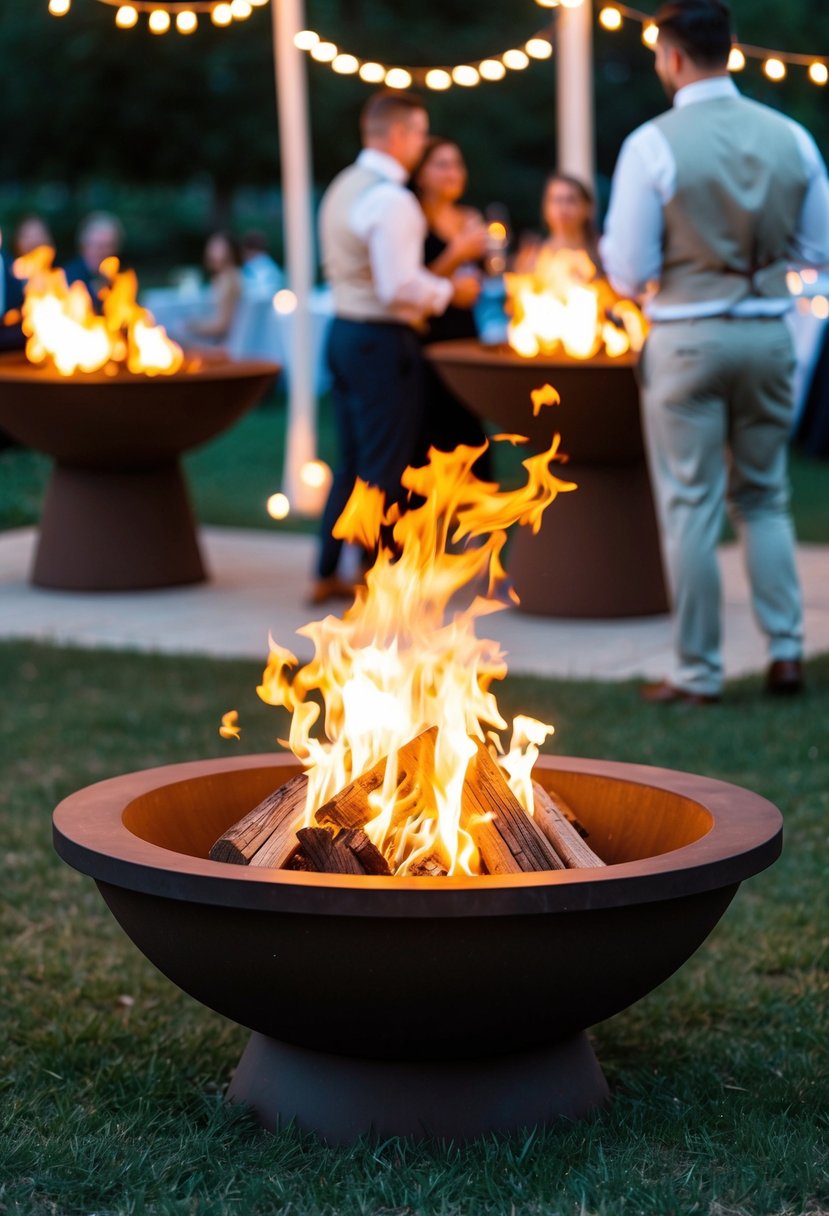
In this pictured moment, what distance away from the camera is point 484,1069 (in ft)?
10.3

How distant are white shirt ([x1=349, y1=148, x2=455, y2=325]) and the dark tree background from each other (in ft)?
59.1

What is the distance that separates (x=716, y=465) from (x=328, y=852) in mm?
3266

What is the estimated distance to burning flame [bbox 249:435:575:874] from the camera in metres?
3.17

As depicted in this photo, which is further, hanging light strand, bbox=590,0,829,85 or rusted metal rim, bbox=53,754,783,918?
hanging light strand, bbox=590,0,829,85

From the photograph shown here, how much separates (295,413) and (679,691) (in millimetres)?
4735

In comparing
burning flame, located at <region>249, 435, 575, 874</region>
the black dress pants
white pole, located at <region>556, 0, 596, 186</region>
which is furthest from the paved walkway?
burning flame, located at <region>249, 435, 575, 874</region>

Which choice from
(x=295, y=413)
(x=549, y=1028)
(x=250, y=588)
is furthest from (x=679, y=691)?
(x=295, y=413)

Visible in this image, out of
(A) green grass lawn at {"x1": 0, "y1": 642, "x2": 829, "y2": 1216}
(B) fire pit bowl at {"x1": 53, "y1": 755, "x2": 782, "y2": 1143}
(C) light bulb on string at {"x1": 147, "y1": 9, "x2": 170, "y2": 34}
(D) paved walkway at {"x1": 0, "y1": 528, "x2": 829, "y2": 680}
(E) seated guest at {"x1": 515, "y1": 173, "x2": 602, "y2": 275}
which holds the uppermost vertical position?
(C) light bulb on string at {"x1": 147, "y1": 9, "x2": 170, "y2": 34}

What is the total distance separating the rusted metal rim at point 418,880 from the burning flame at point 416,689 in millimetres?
328

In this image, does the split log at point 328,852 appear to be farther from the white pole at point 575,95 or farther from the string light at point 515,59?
the white pole at point 575,95

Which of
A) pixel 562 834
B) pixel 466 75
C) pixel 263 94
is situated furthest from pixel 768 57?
pixel 263 94

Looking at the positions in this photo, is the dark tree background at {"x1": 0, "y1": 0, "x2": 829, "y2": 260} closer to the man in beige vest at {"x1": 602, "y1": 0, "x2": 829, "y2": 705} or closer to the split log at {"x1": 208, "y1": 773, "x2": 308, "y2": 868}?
the man in beige vest at {"x1": 602, "y1": 0, "x2": 829, "y2": 705}

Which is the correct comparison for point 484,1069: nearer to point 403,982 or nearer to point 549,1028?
point 549,1028

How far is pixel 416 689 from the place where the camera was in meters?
3.35
